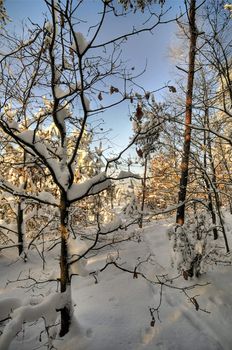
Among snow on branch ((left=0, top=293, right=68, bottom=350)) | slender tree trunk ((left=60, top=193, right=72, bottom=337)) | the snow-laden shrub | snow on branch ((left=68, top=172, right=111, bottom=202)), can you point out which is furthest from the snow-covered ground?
snow on branch ((left=68, top=172, right=111, bottom=202))

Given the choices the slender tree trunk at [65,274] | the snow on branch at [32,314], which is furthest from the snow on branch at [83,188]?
the snow on branch at [32,314]

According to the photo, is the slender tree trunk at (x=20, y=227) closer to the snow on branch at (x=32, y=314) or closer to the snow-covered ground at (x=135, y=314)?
the snow-covered ground at (x=135, y=314)

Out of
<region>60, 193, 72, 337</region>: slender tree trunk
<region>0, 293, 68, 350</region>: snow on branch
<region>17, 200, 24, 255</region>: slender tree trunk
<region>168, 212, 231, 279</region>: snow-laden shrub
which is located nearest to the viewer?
<region>0, 293, 68, 350</region>: snow on branch

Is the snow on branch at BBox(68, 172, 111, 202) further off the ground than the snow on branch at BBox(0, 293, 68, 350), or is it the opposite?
the snow on branch at BBox(68, 172, 111, 202)

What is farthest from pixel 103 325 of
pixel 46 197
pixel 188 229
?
pixel 188 229

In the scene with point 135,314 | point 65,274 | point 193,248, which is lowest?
point 135,314

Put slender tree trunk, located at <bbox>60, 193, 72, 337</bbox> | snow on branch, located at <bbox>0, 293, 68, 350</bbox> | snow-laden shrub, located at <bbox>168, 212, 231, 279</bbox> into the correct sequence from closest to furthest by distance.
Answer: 1. snow on branch, located at <bbox>0, 293, 68, 350</bbox>
2. slender tree trunk, located at <bbox>60, 193, 72, 337</bbox>
3. snow-laden shrub, located at <bbox>168, 212, 231, 279</bbox>

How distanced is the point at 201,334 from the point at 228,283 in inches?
90.5

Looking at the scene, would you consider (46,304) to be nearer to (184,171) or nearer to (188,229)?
(188,229)

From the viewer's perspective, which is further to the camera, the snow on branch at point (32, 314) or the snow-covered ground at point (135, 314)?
the snow-covered ground at point (135, 314)

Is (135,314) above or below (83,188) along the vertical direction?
below

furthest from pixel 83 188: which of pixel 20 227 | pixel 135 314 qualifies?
pixel 20 227

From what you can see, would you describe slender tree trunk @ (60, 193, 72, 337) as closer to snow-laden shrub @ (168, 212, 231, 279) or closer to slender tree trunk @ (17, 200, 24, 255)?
snow-laden shrub @ (168, 212, 231, 279)

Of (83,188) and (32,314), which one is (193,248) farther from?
(32,314)
